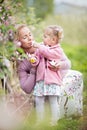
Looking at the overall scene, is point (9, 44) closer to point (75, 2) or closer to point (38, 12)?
point (38, 12)

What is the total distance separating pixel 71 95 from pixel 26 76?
1.81ft

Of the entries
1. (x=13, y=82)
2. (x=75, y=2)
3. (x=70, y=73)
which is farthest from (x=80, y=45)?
(x=70, y=73)

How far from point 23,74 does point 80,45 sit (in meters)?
7.86

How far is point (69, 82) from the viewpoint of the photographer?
6816 millimetres

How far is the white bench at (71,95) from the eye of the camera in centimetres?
677

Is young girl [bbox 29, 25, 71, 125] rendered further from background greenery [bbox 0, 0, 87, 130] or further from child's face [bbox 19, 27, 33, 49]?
background greenery [bbox 0, 0, 87, 130]

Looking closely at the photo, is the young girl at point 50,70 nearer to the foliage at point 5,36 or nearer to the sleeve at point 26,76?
the sleeve at point 26,76

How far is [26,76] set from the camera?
6.70 metres

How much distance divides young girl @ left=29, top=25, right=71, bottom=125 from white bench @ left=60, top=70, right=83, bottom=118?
168 millimetres

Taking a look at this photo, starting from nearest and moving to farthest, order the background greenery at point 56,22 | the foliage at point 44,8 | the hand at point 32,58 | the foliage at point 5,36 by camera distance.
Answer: the foliage at point 5,36 < the hand at point 32,58 < the background greenery at point 56,22 < the foliage at point 44,8

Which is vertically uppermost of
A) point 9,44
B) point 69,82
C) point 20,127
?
point 9,44

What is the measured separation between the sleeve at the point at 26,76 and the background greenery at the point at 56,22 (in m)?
0.26

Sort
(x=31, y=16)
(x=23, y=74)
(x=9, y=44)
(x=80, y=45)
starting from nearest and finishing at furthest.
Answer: (x=9, y=44), (x=23, y=74), (x=31, y=16), (x=80, y=45)

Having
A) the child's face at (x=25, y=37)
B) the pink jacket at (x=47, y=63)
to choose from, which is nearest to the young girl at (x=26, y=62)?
the child's face at (x=25, y=37)
